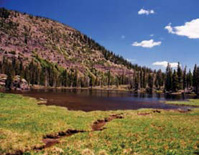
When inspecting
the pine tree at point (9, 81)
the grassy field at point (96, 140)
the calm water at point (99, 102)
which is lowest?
the calm water at point (99, 102)

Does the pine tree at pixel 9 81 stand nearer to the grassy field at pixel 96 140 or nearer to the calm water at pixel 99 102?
the calm water at pixel 99 102

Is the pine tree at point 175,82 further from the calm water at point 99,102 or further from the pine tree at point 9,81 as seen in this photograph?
the pine tree at point 9,81

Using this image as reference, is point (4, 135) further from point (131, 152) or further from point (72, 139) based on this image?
point (131, 152)

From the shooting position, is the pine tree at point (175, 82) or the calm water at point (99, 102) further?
the pine tree at point (175, 82)

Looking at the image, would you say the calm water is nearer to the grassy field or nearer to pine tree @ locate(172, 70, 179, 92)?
the grassy field

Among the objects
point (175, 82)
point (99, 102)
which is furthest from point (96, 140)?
point (175, 82)

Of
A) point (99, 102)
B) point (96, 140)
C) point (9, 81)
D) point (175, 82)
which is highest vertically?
point (175, 82)

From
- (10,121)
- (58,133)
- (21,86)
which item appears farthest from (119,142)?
(21,86)

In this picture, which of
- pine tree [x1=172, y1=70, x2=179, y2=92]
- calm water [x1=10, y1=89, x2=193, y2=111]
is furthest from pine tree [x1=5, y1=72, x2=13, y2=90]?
pine tree [x1=172, y1=70, x2=179, y2=92]

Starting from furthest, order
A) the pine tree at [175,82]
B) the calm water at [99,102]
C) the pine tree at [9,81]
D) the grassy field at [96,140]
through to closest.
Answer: the pine tree at [175,82]
the pine tree at [9,81]
the calm water at [99,102]
the grassy field at [96,140]

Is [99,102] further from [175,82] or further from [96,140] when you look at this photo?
[175,82]

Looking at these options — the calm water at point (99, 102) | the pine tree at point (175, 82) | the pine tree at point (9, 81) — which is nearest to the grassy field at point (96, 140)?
the calm water at point (99, 102)

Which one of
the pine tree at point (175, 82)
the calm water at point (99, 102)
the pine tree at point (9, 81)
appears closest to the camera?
the calm water at point (99, 102)

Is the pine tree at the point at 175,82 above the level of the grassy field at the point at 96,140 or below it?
above
